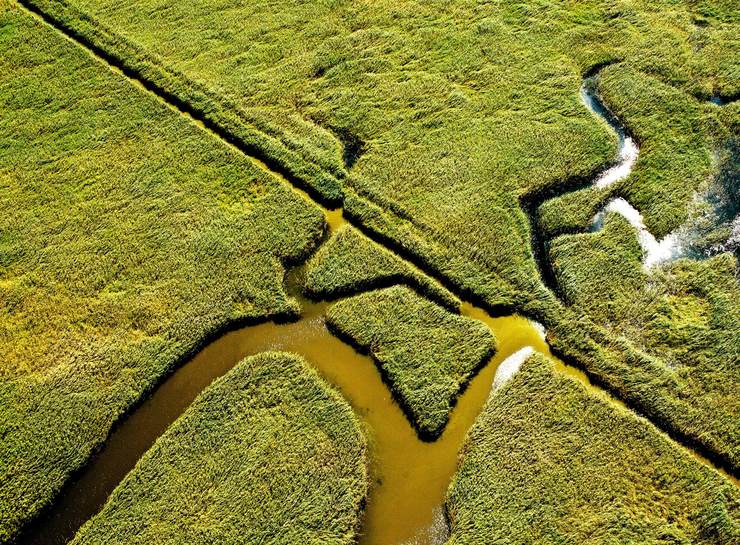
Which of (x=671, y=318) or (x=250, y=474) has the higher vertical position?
(x=671, y=318)

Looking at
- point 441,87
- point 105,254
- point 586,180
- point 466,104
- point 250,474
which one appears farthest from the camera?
point 441,87

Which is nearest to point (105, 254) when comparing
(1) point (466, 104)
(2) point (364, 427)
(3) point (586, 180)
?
(2) point (364, 427)

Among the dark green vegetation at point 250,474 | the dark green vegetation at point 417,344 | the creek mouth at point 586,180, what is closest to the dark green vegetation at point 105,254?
the dark green vegetation at point 250,474

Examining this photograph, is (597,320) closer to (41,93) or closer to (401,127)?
(401,127)

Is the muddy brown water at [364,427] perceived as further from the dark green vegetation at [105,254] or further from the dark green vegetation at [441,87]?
the dark green vegetation at [441,87]

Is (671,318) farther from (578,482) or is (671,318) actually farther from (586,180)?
(578,482)

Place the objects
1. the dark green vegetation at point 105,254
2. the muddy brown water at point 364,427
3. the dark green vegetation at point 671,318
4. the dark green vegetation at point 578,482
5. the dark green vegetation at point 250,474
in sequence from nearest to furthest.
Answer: the dark green vegetation at point 578,482, the dark green vegetation at point 250,474, the muddy brown water at point 364,427, the dark green vegetation at point 671,318, the dark green vegetation at point 105,254

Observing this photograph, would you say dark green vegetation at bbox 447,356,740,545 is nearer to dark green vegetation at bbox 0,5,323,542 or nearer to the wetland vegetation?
the wetland vegetation

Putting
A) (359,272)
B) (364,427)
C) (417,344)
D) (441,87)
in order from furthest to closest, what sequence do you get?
1. (441,87)
2. (359,272)
3. (417,344)
4. (364,427)
